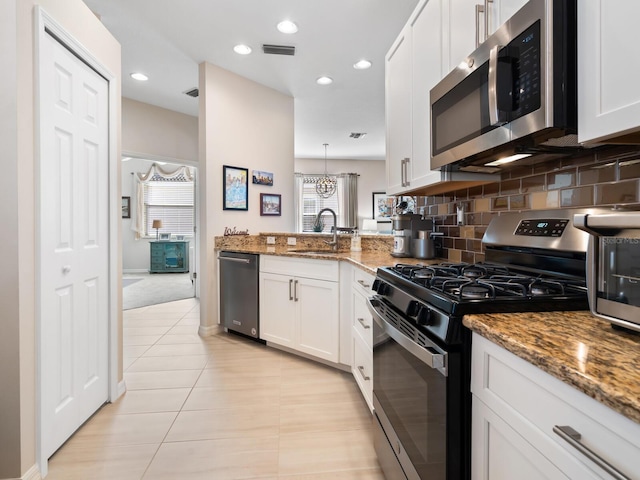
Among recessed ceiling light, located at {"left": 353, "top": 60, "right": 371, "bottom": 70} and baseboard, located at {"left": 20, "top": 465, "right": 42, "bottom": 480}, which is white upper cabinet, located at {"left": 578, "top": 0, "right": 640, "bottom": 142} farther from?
recessed ceiling light, located at {"left": 353, "top": 60, "right": 371, "bottom": 70}

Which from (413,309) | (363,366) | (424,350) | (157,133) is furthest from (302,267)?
(157,133)

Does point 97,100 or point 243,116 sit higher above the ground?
point 243,116

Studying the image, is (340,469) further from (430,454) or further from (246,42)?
(246,42)

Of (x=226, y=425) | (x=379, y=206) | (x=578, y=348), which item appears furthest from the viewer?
(x=379, y=206)

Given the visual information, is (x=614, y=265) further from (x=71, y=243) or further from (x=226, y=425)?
(x=71, y=243)

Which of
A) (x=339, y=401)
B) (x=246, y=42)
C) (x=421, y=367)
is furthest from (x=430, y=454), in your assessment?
(x=246, y=42)

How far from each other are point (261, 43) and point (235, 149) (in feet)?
3.51

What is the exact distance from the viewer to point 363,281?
2023mm

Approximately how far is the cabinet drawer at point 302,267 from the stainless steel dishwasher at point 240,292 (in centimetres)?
15

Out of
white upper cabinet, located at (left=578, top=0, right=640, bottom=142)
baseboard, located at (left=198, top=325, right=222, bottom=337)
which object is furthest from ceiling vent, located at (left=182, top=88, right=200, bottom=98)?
white upper cabinet, located at (left=578, top=0, right=640, bottom=142)

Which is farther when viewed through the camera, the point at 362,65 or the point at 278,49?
the point at 362,65

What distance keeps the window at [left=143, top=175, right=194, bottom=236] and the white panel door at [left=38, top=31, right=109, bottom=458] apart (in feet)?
20.4

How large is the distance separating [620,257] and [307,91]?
3923 mm

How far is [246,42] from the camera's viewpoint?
3.02 metres
